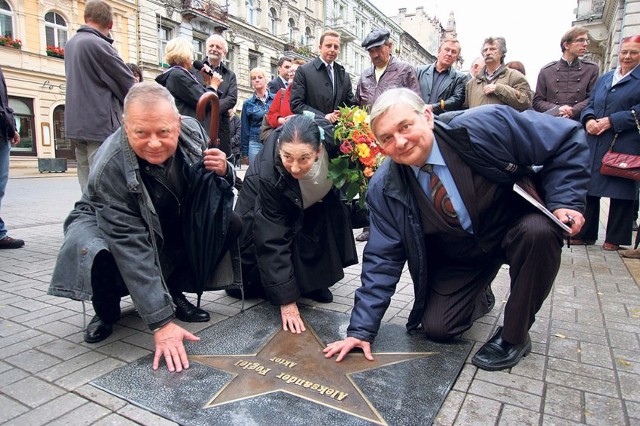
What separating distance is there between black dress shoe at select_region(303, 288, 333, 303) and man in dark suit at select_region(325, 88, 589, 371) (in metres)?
0.82

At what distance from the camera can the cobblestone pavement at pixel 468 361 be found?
5.91 ft

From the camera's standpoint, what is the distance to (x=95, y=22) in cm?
385

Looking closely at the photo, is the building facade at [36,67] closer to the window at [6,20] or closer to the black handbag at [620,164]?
the window at [6,20]

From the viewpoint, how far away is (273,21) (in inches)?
1261

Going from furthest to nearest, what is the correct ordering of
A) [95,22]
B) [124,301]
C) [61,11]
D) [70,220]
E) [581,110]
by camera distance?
1. [61,11]
2. [581,110]
3. [95,22]
4. [124,301]
5. [70,220]

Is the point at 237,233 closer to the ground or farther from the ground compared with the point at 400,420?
farther from the ground

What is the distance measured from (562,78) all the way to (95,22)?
478 centimetres

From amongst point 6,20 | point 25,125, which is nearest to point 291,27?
point 6,20

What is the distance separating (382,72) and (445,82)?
762 mm

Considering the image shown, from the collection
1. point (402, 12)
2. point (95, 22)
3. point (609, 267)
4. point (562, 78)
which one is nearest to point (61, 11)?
point (95, 22)

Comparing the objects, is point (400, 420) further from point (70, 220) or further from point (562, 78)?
point (562, 78)

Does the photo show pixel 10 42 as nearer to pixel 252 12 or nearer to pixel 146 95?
pixel 252 12

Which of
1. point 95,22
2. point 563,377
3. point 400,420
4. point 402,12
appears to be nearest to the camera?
point 400,420

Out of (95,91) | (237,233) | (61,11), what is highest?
(61,11)
